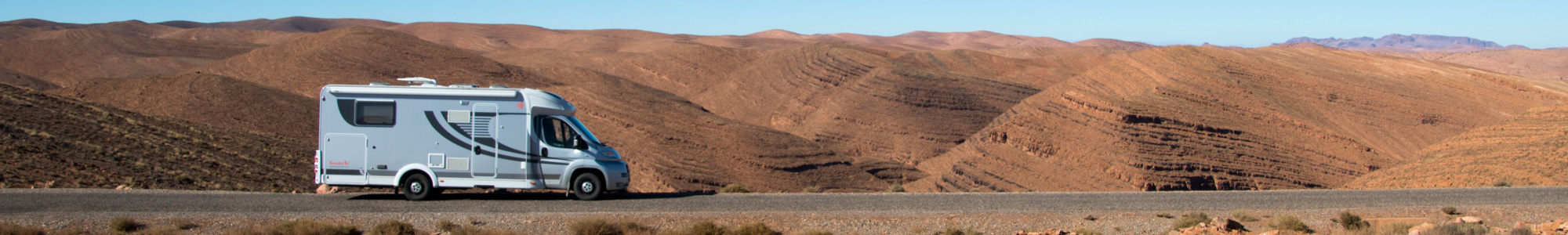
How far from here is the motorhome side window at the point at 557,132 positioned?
12.7 metres

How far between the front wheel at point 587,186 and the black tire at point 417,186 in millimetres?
1707

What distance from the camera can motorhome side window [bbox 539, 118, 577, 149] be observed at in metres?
12.7

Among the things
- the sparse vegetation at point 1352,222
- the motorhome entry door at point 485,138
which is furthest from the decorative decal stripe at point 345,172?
the sparse vegetation at point 1352,222

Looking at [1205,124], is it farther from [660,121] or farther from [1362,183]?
[660,121]

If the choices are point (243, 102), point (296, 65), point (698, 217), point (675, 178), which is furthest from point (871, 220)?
point (296, 65)

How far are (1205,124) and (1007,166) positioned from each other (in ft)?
17.8

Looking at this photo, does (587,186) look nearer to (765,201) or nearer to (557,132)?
(557,132)

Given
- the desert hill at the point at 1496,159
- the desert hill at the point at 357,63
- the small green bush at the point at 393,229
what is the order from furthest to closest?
the desert hill at the point at 357,63 < the desert hill at the point at 1496,159 < the small green bush at the point at 393,229

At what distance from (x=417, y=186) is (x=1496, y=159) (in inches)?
993

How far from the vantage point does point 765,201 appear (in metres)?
13.4

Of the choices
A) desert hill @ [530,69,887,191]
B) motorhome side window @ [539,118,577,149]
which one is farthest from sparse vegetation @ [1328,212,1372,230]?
desert hill @ [530,69,887,191]

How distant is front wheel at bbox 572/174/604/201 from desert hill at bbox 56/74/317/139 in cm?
2008

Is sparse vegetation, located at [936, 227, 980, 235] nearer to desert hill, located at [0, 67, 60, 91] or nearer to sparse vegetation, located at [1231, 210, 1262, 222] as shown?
sparse vegetation, located at [1231, 210, 1262, 222]

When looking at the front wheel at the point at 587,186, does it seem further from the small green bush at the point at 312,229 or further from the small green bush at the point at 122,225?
the small green bush at the point at 122,225
